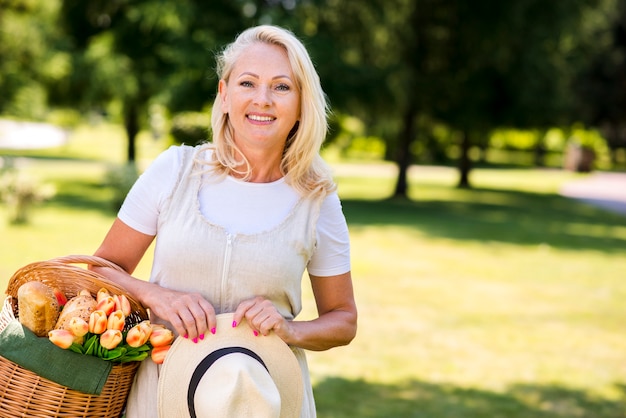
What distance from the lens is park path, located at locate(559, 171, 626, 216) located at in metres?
23.5

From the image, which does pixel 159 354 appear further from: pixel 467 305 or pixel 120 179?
pixel 120 179

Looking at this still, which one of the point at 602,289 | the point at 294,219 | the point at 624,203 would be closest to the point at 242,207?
the point at 294,219

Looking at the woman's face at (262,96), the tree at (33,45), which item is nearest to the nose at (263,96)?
the woman's face at (262,96)

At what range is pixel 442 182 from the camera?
102ft

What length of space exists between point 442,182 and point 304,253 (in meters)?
29.3

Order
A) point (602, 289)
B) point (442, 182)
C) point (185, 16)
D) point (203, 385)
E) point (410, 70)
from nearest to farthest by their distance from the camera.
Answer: point (203, 385)
point (602, 289)
point (185, 16)
point (410, 70)
point (442, 182)

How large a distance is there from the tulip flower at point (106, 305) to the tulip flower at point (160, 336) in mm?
124

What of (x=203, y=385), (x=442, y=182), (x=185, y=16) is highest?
(x=185, y=16)

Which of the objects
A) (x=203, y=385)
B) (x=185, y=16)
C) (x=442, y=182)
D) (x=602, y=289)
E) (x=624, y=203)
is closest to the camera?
(x=203, y=385)

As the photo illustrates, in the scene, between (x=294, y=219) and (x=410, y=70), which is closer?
(x=294, y=219)

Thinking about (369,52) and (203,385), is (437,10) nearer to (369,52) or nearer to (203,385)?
(369,52)

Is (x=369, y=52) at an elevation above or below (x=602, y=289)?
above

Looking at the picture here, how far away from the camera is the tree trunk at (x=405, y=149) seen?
22.6 m

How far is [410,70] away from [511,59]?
10.2 feet
